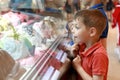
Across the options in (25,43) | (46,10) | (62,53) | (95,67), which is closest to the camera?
(95,67)

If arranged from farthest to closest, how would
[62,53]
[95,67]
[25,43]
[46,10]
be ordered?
[46,10], [62,53], [25,43], [95,67]

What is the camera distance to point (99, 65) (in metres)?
1.45

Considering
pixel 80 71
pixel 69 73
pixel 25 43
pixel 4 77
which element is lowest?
pixel 69 73

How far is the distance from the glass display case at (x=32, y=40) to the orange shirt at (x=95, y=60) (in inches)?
9.5

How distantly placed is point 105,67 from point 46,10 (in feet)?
4.85

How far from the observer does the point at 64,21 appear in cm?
287

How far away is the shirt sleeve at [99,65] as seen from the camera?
4.73ft

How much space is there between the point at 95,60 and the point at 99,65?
5cm

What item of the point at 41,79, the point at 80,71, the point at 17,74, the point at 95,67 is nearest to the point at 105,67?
the point at 95,67

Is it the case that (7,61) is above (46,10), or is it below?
above

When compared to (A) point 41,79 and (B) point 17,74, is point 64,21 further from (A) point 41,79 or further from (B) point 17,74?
(B) point 17,74

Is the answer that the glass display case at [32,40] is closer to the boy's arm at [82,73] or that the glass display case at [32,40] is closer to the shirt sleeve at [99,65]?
the boy's arm at [82,73]

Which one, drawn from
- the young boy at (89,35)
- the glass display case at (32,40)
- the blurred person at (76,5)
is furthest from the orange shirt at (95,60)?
the blurred person at (76,5)

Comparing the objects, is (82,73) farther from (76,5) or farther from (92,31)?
(76,5)
